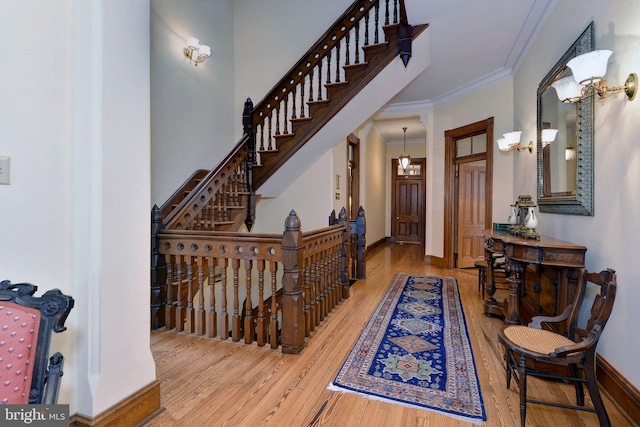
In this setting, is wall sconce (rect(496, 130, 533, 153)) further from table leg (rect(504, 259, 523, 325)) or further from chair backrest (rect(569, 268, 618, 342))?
chair backrest (rect(569, 268, 618, 342))

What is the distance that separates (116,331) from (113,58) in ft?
4.50

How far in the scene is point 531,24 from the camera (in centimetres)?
365

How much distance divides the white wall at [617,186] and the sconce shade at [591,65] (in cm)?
13

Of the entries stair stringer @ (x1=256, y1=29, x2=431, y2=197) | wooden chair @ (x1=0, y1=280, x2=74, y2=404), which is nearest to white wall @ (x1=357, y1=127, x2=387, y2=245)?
stair stringer @ (x1=256, y1=29, x2=431, y2=197)

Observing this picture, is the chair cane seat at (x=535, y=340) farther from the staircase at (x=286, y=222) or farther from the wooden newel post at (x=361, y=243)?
the wooden newel post at (x=361, y=243)

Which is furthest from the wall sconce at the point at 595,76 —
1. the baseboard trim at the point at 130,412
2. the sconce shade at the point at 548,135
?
the baseboard trim at the point at 130,412

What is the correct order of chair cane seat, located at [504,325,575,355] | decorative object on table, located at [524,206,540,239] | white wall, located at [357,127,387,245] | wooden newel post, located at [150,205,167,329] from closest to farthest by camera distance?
chair cane seat, located at [504,325,575,355]
decorative object on table, located at [524,206,540,239]
wooden newel post, located at [150,205,167,329]
white wall, located at [357,127,387,245]

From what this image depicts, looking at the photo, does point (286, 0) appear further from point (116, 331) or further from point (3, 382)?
point (3, 382)

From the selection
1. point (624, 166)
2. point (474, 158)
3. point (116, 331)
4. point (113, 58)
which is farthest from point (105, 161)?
point (474, 158)

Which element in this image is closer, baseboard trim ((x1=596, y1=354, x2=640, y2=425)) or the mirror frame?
baseboard trim ((x1=596, y1=354, x2=640, y2=425))

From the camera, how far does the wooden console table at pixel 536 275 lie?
2371mm

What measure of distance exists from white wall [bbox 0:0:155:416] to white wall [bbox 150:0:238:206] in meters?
2.55

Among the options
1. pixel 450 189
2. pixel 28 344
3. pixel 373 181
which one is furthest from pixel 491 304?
pixel 373 181

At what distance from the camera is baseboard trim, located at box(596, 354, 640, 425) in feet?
5.70
